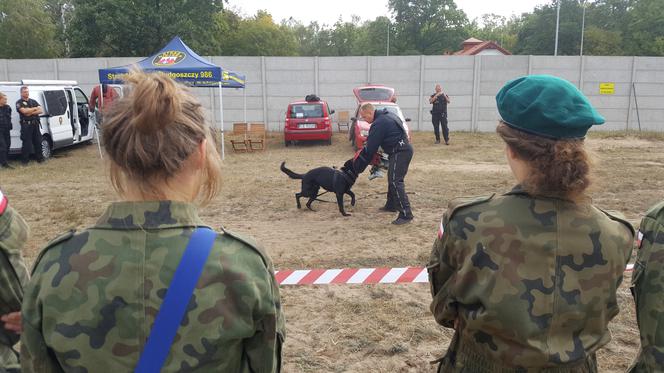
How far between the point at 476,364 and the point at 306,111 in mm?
14794

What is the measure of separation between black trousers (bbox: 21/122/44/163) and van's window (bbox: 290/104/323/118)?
714cm

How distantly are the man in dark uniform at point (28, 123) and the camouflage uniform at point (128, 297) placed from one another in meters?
12.2

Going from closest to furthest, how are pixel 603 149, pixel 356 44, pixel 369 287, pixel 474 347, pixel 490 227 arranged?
pixel 490 227 < pixel 474 347 < pixel 369 287 < pixel 603 149 < pixel 356 44

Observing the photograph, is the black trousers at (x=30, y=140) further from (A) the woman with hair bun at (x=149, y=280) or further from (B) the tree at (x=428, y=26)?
(B) the tree at (x=428, y=26)

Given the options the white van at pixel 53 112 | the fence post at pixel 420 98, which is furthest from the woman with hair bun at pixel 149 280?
the fence post at pixel 420 98

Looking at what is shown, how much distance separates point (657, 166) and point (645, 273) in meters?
11.6

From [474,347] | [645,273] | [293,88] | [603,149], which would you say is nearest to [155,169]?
[474,347]

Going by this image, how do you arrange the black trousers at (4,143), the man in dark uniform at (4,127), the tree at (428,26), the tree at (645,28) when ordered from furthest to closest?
the tree at (428,26), the tree at (645,28), the black trousers at (4,143), the man in dark uniform at (4,127)

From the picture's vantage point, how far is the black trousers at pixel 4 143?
11148mm

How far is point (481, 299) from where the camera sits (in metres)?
1.57

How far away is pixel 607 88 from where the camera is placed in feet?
64.2

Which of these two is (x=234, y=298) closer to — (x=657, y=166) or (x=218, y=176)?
(x=218, y=176)

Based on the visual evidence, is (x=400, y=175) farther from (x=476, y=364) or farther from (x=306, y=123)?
(x=306, y=123)

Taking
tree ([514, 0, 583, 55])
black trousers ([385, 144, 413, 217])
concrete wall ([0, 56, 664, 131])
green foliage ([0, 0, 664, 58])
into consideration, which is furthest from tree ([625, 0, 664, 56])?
black trousers ([385, 144, 413, 217])
